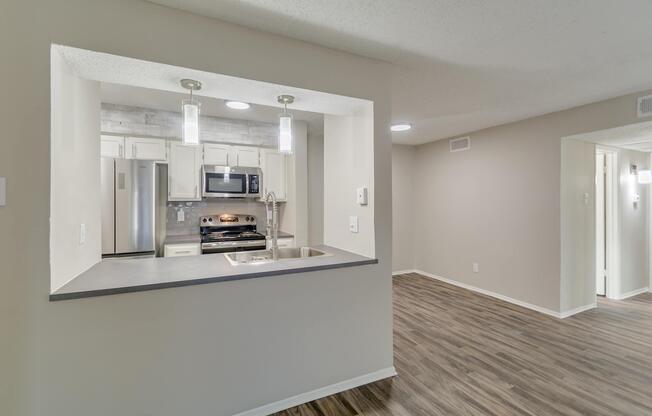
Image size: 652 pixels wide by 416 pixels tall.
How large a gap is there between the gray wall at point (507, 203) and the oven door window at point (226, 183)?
3.38m

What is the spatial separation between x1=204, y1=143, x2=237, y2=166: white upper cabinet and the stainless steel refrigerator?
0.66 meters

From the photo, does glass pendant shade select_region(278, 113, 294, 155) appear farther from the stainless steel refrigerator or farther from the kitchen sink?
the stainless steel refrigerator

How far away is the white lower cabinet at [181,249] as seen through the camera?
132 inches

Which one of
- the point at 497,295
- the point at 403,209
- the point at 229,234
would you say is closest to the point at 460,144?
the point at 403,209

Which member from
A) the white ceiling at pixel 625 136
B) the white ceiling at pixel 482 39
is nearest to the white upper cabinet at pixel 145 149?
the white ceiling at pixel 482 39

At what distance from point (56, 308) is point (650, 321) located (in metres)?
5.42

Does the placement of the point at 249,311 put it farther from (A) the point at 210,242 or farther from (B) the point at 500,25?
(B) the point at 500,25

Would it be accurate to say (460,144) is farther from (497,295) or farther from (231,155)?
(231,155)

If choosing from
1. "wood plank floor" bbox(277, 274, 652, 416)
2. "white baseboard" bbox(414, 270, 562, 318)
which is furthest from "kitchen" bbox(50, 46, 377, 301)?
"white baseboard" bbox(414, 270, 562, 318)

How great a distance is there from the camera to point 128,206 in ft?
10.1

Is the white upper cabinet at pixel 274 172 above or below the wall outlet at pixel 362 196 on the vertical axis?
above

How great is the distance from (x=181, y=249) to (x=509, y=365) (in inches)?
138

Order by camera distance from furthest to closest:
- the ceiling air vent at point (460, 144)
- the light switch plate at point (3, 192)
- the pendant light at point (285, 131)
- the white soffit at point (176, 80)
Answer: the ceiling air vent at point (460, 144)
the pendant light at point (285, 131)
the white soffit at point (176, 80)
the light switch plate at point (3, 192)

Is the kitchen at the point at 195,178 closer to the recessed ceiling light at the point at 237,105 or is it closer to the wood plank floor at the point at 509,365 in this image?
the recessed ceiling light at the point at 237,105
